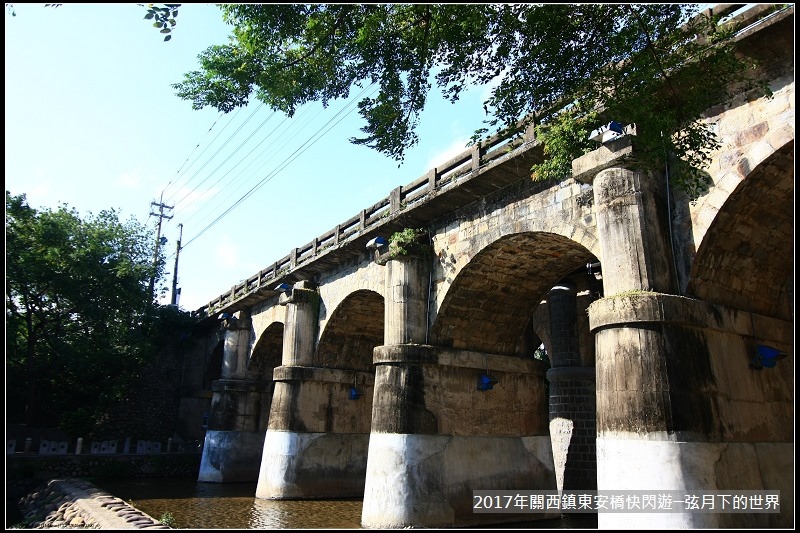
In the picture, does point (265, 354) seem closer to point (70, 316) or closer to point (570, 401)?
point (70, 316)

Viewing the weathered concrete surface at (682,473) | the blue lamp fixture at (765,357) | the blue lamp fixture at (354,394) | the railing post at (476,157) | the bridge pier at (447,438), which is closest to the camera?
the weathered concrete surface at (682,473)

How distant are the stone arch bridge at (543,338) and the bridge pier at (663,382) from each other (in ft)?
0.09

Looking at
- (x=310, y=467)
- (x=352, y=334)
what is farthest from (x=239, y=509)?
(x=352, y=334)

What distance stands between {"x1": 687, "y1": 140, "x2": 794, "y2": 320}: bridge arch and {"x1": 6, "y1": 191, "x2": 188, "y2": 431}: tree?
79.0 ft

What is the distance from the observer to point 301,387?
17719mm

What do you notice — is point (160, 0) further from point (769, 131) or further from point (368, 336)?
point (368, 336)

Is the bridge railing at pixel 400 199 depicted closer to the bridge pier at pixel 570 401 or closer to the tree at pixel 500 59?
the tree at pixel 500 59

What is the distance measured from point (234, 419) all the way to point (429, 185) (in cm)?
1420

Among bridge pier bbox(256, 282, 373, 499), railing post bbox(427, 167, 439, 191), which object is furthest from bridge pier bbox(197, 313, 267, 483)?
railing post bbox(427, 167, 439, 191)

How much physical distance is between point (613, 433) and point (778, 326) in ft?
13.3

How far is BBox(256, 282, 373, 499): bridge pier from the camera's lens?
17.1m

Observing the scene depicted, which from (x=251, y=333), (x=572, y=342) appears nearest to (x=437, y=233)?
(x=572, y=342)

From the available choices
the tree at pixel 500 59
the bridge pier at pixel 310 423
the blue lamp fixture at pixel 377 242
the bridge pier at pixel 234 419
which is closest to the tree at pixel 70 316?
the bridge pier at pixel 234 419

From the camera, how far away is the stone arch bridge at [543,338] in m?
7.71
